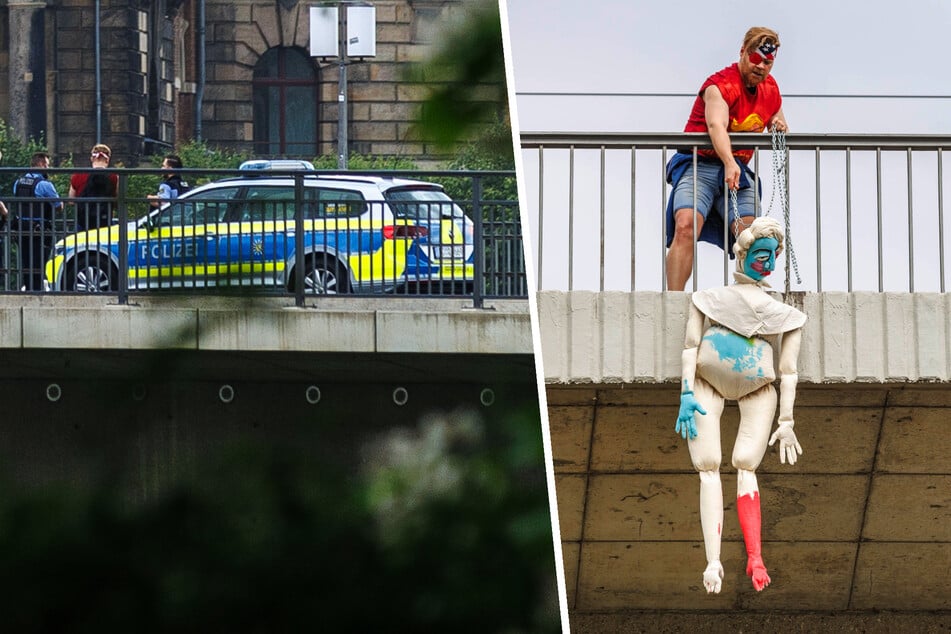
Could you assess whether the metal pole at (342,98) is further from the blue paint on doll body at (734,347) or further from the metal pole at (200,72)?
the blue paint on doll body at (734,347)

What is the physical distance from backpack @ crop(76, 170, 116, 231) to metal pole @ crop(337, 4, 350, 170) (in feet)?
3.44

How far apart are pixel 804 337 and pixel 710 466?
689 millimetres

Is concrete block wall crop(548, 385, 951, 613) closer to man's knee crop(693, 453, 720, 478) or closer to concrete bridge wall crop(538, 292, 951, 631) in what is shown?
concrete bridge wall crop(538, 292, 951, 631)

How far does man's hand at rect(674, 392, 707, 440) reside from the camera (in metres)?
7.27

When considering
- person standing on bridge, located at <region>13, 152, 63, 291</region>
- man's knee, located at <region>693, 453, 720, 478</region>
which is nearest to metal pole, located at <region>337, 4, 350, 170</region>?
person standing on bridge, located at <region>13, 152, 63, 291</region>

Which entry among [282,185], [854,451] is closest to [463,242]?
[282,185]

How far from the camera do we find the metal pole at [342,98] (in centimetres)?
584

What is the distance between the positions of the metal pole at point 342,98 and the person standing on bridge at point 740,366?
1.59 meters

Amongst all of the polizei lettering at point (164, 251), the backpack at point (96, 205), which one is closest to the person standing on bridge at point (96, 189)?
the backpack at point (96, 205)

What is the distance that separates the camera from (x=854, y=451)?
916 centimetres

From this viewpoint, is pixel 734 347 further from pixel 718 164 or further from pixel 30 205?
pixel 30 205

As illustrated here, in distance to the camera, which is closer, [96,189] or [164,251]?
[164,251]

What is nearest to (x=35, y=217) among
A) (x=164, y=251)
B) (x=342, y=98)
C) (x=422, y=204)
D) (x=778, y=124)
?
(x=164, y=251)

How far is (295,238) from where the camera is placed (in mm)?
8062
